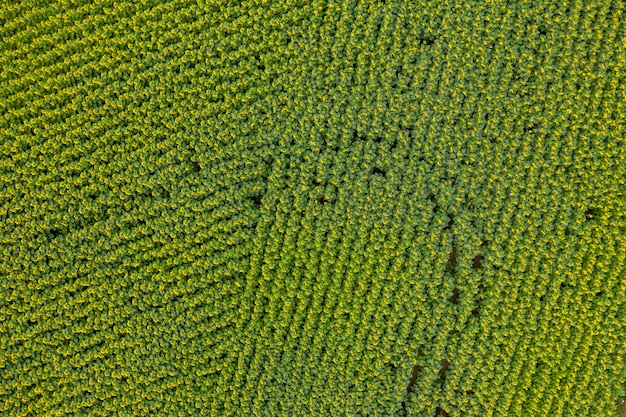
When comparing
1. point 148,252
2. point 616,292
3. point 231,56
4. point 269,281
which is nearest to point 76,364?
point 148,252

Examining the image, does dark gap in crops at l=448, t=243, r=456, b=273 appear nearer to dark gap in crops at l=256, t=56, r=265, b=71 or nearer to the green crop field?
the green crop field

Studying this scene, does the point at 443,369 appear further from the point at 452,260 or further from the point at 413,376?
the point at 452,260

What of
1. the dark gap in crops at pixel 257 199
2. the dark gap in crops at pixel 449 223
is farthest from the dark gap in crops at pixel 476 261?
the dark gap in crops at pixel 257 199

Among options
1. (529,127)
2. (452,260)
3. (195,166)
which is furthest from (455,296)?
(195,166)

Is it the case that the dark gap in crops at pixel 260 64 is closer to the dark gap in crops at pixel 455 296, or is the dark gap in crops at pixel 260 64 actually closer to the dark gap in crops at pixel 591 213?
the dark gap in crops at pixel 455 296

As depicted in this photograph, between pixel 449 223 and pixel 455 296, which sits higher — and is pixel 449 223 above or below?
above

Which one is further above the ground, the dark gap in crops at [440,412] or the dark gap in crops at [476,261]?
the dark gap in crops at [476,261]

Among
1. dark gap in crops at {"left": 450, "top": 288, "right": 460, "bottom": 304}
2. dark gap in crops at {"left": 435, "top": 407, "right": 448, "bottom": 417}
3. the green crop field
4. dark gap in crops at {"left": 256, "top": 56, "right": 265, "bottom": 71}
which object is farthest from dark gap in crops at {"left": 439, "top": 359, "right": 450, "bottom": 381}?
dark gap in crops at {"left": 256, "top": 56, "right": 265, "bottom": 71}

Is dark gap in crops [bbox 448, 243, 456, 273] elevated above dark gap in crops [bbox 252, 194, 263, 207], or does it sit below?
below

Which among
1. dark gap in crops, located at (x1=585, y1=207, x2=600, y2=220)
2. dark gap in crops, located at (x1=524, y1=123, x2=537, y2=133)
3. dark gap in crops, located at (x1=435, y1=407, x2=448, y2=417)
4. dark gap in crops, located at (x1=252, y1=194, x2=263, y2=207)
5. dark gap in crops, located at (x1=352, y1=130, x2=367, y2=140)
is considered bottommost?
dark gap in crops, located at (x1=435, y1=407, x2=448, y2=417)

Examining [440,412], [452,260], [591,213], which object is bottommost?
[440,412]
